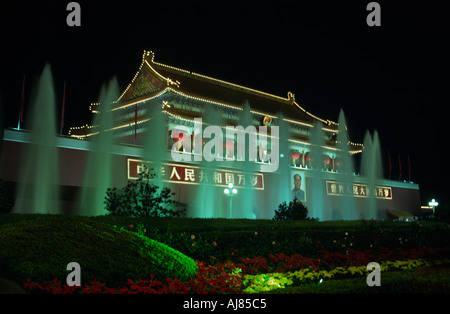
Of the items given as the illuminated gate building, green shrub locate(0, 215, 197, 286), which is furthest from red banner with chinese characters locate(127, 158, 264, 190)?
green shrub locate(0, 215, 197, 286)

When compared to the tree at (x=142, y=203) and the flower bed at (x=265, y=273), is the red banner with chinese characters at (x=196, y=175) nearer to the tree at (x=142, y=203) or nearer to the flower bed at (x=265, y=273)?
the tree at (x=142, y=203)

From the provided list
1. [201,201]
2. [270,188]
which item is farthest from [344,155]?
[201,201]

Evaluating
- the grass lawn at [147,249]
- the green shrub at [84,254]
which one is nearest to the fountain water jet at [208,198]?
the grass lawn at [147,249]

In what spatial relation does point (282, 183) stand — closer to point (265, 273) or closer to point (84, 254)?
point (265, 273)

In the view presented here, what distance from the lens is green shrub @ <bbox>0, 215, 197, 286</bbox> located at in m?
5.05

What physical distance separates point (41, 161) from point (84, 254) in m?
11.7

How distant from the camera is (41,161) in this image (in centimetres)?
1614

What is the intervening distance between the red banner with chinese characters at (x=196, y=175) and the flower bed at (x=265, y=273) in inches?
425

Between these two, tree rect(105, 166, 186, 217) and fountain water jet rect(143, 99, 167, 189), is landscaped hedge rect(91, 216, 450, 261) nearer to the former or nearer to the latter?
tree rect(105, 166, 186, 217)

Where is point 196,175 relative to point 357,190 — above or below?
below

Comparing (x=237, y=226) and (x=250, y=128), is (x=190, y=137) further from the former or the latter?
(x=237, y=226)

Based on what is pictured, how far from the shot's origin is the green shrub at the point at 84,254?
16.6 ft

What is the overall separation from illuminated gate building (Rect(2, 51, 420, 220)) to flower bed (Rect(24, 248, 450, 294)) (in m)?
10.7

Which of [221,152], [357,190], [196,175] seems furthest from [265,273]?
[357,190]
